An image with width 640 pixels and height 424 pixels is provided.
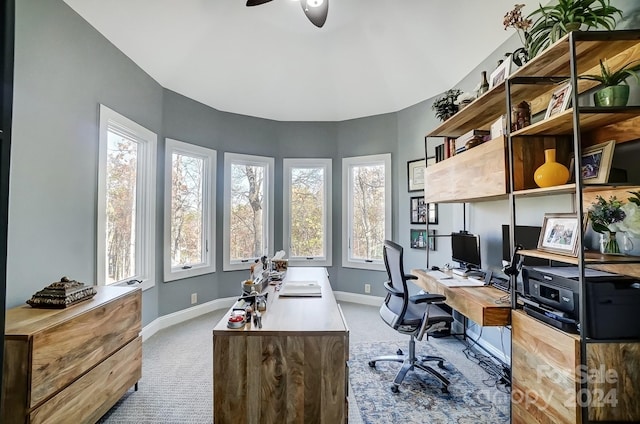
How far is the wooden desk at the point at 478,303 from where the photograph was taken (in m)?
1.82

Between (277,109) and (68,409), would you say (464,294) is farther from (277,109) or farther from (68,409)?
(277,109)

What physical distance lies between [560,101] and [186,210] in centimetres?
379

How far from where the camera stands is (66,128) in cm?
218

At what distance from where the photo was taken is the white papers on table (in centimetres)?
212

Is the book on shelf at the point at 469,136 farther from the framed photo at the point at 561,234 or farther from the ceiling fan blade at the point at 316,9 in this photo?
the ceiling fan blade at the point at 316,9

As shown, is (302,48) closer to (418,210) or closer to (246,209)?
(246,209)

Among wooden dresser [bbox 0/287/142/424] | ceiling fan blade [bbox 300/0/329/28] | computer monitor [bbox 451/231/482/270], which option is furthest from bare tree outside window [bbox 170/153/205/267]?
computer monitor [bbox 451/231/482/270]

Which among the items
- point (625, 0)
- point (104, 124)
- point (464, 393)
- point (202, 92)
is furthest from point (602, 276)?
point (202, 92)

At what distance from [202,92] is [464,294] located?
370 centimetres

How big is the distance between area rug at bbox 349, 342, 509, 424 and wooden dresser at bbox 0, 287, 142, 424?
5.39 ft

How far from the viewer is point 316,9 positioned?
2.33 m

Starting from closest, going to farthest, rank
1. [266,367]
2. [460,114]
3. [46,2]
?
[266,367] < [46,2] < [460,114]

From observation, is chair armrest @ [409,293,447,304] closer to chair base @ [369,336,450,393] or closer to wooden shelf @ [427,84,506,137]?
chair base @ [369,336,450,393]

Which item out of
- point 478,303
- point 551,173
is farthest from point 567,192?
point 478,303
